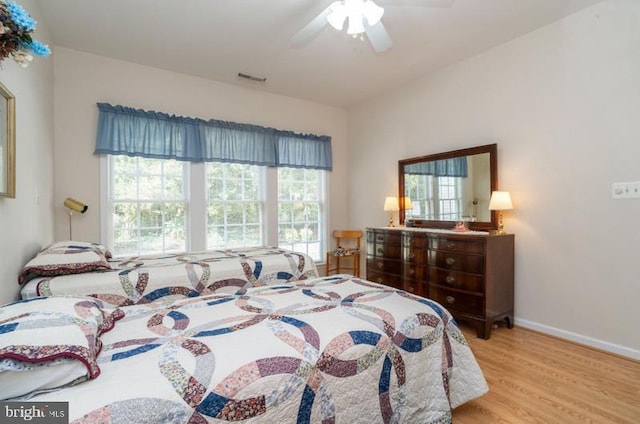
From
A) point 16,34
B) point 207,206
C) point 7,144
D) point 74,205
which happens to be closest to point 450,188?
point 207,206

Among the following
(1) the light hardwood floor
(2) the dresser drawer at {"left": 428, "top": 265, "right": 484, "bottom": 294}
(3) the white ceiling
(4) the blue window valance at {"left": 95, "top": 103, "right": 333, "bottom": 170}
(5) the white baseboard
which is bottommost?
(1) the light hardwood floor

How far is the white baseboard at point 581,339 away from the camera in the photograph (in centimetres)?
241

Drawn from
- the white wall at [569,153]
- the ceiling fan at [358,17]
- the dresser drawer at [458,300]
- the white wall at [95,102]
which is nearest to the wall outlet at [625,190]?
the white wall at [569,153]

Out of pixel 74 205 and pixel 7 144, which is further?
pixel 74 205

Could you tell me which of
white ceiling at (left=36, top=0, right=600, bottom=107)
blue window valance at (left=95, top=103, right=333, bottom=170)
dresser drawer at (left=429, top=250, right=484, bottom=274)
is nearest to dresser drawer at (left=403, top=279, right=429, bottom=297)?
dresser drawer at (left=429, top=250, right=484, bottom=274)

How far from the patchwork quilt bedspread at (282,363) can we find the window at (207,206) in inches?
86.4

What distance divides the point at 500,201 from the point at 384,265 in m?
1.42

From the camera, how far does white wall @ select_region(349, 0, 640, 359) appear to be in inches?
95.7

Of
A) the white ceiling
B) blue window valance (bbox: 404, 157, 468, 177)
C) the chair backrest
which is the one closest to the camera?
the white ceiling

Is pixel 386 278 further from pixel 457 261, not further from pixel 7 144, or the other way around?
pixel 7 144

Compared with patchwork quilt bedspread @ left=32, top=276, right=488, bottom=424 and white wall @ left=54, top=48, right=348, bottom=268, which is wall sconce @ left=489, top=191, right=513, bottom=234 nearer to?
patchwork quilt bedspread @ left=32, top=276, right=488, bottom=424

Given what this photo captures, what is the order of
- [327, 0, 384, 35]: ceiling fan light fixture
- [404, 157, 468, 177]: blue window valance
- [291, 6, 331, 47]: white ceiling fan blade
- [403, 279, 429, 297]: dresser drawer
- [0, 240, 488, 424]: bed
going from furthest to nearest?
[404, 157, 468, 177]: blue window valance → [403, 279, 429, 297]: dresser drawer → [291, 6, 331, 47]: white ceiling fan blade → [327, 0, 384, 35]: ceiling fan light fixture → [0, 240, 488, 424]: bed

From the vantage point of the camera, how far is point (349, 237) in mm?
4844

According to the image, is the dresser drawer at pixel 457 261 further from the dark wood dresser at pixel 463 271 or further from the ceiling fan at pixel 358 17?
the ceiling fan at pixel 358 17
